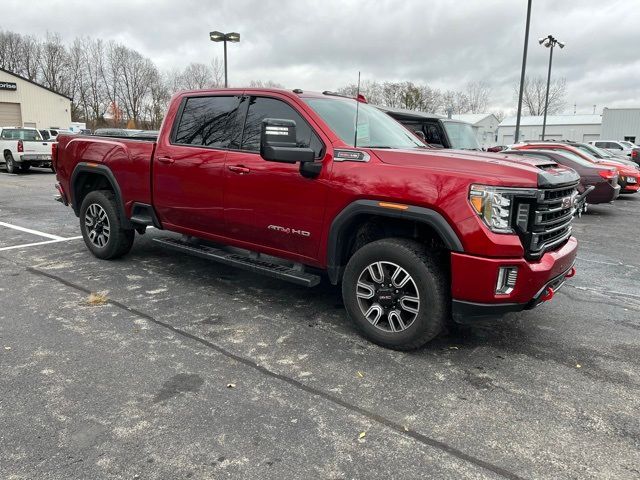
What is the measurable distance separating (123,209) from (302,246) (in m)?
2.65

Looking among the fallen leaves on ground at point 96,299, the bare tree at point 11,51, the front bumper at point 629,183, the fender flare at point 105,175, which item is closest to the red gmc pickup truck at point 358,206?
the fender flare at point 105,175

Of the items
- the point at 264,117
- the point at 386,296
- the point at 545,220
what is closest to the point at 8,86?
the point at 264,117

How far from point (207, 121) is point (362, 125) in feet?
5.33

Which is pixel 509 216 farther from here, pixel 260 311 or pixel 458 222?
pixel 260 311

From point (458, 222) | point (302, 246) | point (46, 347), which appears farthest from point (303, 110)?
point (46, 347)

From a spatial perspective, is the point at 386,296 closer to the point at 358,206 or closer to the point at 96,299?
the point at 358,206

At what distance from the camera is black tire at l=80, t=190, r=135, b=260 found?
5.86 metres

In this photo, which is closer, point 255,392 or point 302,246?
point 255,392

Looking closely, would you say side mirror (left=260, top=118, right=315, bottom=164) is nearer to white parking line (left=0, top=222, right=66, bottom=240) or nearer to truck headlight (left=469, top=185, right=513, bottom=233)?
truck headlight (left=469, top=185, right=513, bottom=233)

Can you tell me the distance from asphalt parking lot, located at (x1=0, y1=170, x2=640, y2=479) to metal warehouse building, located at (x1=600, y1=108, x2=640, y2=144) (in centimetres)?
5254

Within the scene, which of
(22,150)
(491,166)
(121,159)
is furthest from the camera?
(22,150)

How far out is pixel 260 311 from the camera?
4559mm

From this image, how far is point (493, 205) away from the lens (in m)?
3.25

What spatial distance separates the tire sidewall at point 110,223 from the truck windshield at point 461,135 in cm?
757
